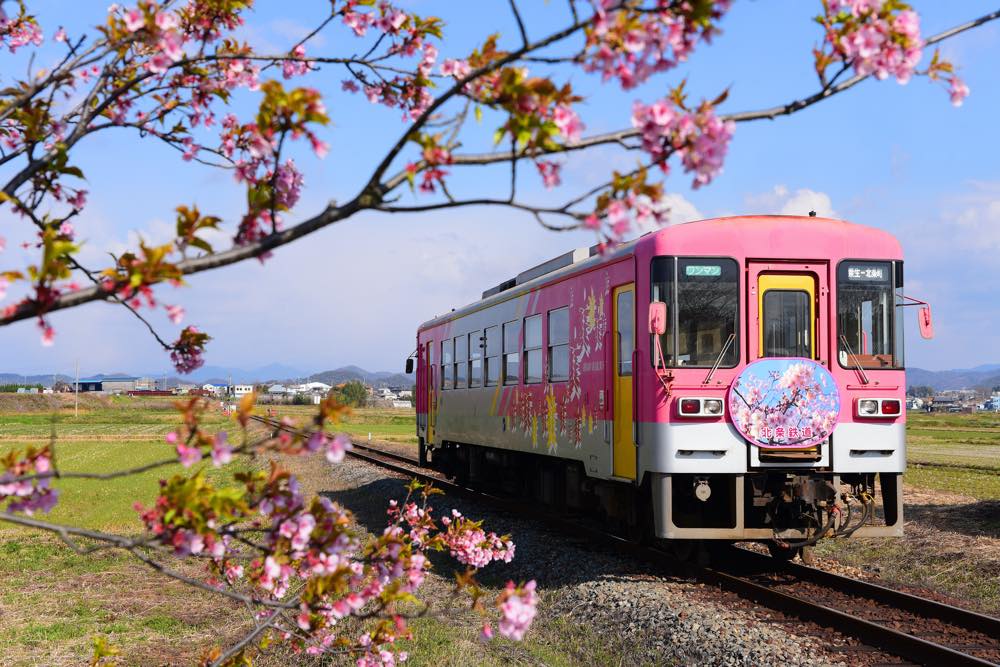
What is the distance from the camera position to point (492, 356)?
14844mm

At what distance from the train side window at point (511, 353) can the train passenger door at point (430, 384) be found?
5.48 metres

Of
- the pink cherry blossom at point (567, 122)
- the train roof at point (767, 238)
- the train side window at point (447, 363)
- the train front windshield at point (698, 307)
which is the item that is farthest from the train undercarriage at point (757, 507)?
the train side window at point (447, 363)

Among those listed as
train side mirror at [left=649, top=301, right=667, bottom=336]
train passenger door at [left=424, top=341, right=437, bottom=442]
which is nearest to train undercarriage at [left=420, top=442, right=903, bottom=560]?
train side mirror at [left=649, top=301, right=667, bottom=336]

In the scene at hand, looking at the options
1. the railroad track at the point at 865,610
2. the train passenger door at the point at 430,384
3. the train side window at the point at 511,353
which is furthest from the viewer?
the train passenger door at the point at 430,384

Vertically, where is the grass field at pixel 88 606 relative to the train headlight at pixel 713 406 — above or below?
below

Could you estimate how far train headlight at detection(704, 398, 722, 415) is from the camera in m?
9.08

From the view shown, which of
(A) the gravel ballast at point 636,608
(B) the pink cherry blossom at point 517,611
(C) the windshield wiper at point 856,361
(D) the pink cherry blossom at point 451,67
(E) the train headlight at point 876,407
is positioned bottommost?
(A) the gravel ballast at point 636,608

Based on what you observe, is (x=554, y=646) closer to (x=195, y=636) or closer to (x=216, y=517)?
(x=195, y=636)

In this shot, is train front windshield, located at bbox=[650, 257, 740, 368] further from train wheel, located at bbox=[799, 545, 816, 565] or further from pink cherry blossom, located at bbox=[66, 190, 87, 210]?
pink cherry blossom, located at bbox=[66, 190, 87, 210]

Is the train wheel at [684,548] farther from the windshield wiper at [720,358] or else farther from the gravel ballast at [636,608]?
the windshield wiper at [720,358]

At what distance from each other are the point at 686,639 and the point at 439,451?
13.1m

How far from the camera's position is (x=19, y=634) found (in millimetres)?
8805

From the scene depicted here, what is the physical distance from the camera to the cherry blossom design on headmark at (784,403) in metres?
9.10

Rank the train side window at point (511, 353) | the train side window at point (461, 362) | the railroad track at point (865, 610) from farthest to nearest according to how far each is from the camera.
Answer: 1. the train side window at point (461, 362)
2. the train side window at point (511, 353)
3. the railroad track at point (865, 610)
